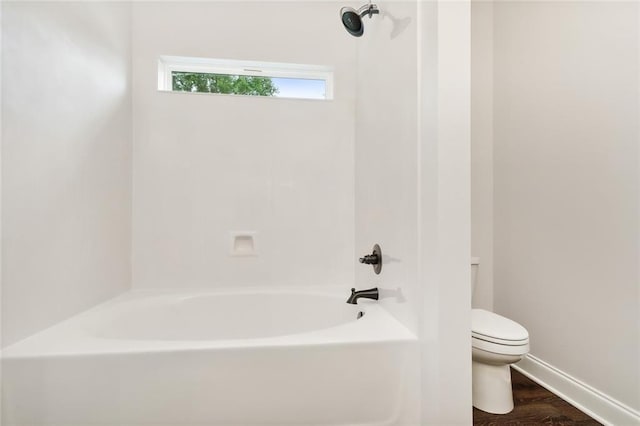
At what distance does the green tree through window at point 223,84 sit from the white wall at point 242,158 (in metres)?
0.14

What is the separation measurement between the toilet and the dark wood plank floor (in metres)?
0.04

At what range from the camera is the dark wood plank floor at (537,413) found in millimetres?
1478

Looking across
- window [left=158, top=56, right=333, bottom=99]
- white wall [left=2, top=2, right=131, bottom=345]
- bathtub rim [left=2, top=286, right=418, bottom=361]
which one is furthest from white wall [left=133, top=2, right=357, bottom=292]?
bathtub rim [left=2, top=286, right=418, bottom=361]

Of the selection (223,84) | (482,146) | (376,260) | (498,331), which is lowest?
(498,331)

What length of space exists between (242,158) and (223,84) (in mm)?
521

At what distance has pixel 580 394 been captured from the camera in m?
1.59

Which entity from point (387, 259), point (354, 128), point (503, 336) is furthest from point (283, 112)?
point (503, 336)

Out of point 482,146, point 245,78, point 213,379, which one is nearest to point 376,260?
point 213,379

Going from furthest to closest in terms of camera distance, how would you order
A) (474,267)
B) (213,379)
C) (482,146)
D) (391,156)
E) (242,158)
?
(482,146), (474,267), (242,158), (391,156), (213,379)

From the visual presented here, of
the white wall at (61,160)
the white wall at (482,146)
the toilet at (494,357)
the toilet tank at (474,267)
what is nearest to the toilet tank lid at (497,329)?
the toilet at (494,357)

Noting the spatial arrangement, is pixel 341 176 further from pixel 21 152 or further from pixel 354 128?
pixel 21 152

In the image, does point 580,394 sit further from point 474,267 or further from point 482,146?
point 482,146

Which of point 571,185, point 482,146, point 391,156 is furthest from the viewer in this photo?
point 482,146

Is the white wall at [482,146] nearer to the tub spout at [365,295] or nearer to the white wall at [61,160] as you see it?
the tub spout at [365,295]
